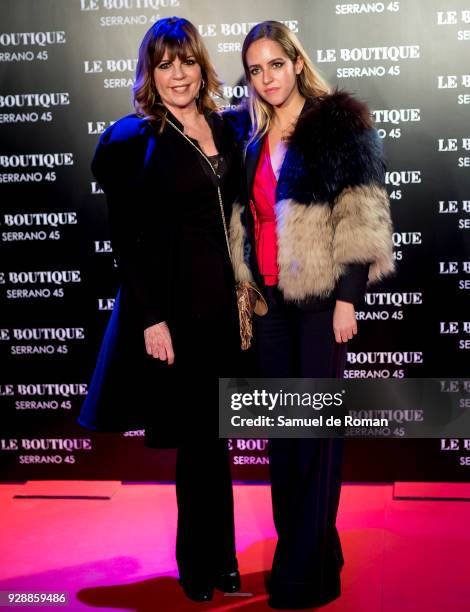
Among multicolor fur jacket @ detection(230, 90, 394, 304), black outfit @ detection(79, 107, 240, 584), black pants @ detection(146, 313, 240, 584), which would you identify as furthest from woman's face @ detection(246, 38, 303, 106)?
black pants @ detection(146, 313, 240, 584)

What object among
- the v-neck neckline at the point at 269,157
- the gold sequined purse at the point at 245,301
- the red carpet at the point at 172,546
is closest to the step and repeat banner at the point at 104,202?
the red carpet at the point at 172,546

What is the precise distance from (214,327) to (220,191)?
1.53 ft

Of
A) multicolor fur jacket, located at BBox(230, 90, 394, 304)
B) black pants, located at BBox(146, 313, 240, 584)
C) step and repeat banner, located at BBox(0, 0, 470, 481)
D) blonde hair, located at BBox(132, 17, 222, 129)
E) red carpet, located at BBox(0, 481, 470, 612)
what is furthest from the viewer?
step and repeat banner, located at BBox(0, 0, 470, 481)

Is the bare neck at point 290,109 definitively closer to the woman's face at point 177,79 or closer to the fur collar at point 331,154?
the fur collar at point 331,154

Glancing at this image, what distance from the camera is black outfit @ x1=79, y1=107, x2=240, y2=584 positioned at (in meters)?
2.65

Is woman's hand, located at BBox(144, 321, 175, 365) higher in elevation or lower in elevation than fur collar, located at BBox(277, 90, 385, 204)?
lower

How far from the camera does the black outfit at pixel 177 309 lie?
2.65 metres

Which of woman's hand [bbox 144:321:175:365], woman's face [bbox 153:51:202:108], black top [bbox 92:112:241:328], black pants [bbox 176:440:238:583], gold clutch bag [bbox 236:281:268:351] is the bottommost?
black pants [bbox 176:440:238:583]

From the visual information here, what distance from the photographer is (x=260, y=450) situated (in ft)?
13.0

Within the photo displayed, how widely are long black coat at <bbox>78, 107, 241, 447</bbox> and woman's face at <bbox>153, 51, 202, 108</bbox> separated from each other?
0.11 m

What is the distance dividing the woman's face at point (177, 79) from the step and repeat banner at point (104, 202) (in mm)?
1023

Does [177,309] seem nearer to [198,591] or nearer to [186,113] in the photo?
[186,113]

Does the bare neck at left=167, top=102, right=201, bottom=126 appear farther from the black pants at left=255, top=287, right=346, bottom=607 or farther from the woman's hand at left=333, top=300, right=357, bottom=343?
the woman's hand at left=333, top=300, right=357, bottom=343

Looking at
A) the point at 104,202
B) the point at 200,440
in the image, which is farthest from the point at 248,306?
the point at 104,202
